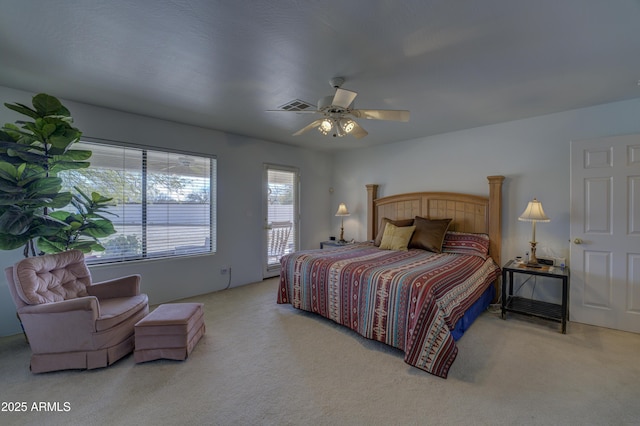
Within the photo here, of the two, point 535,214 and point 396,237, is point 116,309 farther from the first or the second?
point 535,214

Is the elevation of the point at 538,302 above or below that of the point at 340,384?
above

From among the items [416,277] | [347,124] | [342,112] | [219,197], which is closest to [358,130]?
[347,124]

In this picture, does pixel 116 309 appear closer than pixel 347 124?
Yes

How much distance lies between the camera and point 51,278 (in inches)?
95.6

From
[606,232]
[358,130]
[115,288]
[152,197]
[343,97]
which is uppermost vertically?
[343,97]

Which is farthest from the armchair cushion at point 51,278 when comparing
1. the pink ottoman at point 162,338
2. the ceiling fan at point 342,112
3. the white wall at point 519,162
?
the white wall at point 519,162

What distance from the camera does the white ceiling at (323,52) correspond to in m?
1.68

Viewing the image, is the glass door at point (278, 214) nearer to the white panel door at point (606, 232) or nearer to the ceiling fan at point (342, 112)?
the ceiling fan at point (342, 112)

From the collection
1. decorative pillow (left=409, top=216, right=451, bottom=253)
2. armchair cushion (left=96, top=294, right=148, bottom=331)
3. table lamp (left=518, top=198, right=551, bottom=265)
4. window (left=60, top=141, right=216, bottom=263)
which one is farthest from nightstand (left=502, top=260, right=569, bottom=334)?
window (left=60, top=141, right=216, bottom=263)

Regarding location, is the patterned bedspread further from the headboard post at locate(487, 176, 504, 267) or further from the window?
the window

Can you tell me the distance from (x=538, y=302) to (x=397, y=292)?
89.6 inches

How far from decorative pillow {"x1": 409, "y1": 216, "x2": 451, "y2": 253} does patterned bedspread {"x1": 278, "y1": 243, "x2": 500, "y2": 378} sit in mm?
178

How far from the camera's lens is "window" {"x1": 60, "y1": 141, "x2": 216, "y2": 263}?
3.33 metres

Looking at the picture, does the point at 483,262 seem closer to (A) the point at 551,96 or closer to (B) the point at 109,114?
(A) the point at 551,96
